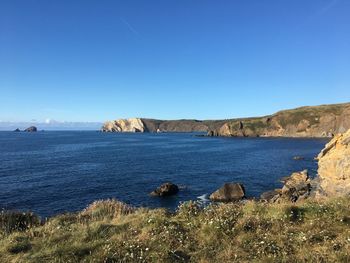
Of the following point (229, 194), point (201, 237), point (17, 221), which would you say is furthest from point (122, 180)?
point (201, 237)

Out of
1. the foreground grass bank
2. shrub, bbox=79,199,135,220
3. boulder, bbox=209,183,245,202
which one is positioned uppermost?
the foreground grass bank

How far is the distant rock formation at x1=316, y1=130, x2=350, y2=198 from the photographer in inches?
967

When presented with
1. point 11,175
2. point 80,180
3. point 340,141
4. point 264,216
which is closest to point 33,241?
point 264,216

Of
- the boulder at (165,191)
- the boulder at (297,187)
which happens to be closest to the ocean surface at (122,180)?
the boulder at (165,191)

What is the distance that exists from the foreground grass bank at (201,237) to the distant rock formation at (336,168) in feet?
46.7

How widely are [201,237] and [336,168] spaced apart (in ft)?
66.3

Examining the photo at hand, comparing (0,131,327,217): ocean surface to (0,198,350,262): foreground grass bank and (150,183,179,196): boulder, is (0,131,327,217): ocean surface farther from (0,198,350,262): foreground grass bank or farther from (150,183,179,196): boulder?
(0,198,350,262): foreground grass bank

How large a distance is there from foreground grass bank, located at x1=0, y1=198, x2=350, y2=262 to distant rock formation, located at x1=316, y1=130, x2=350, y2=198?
46.7 feet

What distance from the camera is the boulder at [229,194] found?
143ft

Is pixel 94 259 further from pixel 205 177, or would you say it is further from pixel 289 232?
pixel 205 177

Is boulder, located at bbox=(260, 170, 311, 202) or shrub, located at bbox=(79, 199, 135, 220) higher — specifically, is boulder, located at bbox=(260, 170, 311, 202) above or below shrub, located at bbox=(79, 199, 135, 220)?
below

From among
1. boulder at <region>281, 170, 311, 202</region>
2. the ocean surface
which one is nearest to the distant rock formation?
boulder at <region>281, 170, 311, 202</region>

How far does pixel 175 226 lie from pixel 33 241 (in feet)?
13.4

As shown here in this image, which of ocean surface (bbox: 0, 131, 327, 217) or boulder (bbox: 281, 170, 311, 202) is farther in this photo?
ocean surface (bbox: 0, 131, 327, 217)
